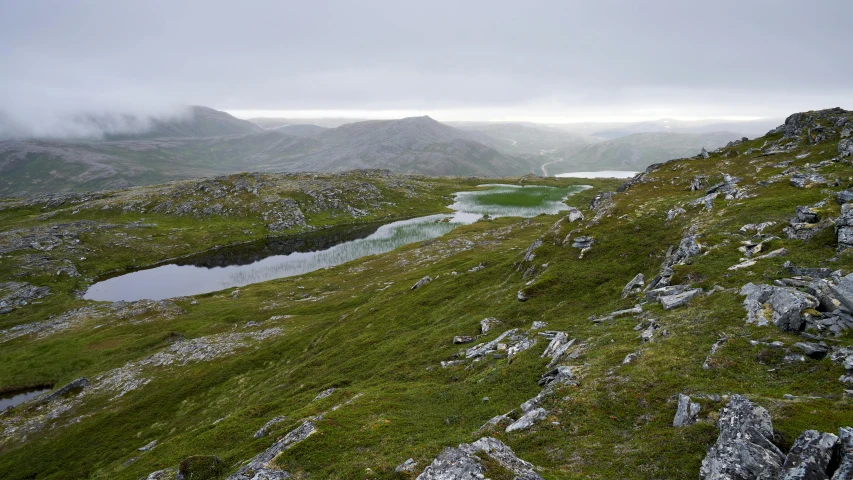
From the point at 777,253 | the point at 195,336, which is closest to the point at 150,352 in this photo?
the point at 195,336

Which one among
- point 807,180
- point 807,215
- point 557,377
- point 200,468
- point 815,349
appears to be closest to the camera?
point 815,349

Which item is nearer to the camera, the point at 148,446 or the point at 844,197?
the point at 844,197

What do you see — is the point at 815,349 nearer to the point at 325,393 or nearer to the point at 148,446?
the point at 325,393

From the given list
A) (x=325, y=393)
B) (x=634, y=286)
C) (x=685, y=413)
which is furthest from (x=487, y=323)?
(x=685, y=413)

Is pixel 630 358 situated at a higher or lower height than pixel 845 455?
lower

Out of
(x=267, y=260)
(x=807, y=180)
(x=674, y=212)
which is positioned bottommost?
(x=267, y=260)

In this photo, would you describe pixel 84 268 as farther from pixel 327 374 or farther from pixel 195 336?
pixel 327 374

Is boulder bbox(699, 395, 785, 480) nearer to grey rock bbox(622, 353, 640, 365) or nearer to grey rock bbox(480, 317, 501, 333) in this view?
grey rock bbox(622, 353, 640, 365)
